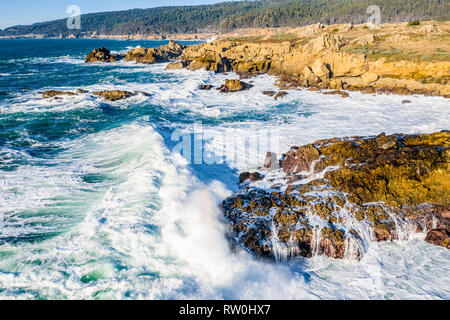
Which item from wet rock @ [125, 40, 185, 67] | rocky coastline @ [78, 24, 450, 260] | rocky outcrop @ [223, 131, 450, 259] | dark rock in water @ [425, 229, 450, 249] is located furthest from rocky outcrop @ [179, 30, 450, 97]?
dark rock in water @ [425, 229, 450, 249]

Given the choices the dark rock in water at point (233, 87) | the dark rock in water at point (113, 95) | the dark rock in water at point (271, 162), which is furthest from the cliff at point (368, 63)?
the dark rock in water at point (271, 162)

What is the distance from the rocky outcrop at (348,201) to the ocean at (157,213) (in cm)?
39

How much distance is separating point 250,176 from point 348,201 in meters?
3.77

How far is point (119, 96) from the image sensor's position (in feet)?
77.8

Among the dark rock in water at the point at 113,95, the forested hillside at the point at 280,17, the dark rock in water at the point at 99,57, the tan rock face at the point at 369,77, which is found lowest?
the dark rock in water at the point at 113,95

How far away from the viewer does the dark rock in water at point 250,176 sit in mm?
10438

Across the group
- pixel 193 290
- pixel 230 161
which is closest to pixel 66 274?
pixel 193 290

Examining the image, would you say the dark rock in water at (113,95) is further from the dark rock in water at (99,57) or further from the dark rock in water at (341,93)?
the dark rock in water at (99,57)

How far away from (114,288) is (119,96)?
68.8 feet

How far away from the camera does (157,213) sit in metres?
8.52

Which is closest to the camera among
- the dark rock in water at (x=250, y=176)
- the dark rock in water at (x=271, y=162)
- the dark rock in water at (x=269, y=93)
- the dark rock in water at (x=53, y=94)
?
the dark rock in water at (x=250, y=176)
